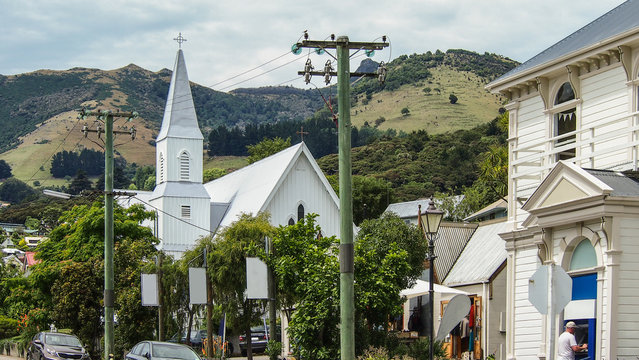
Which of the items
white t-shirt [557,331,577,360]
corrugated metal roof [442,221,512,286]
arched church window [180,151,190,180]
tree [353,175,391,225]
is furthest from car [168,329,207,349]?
tree [353,175,391,225]

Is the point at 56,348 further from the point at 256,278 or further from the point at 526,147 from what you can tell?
the point at 526,147

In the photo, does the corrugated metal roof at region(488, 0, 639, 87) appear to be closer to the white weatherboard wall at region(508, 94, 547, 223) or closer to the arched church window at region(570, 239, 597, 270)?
the white weatherboard wall at region(508, 94, 547, 223)

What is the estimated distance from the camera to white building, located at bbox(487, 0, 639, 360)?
19.3 m

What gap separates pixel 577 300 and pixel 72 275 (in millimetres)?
26358

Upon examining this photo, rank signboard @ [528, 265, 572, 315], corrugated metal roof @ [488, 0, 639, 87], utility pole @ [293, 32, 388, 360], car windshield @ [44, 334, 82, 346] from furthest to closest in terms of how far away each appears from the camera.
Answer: car windshield @ [44, 334, 82, 346]
corrugated metal roof @ [488, 0, 639, 87]
utility pole @ [293, 32, 388, 360]
signboard @ [528, 265, 572, 315]

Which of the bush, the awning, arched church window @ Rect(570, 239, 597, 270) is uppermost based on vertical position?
arched church window @ Rect(570, 239, 597, 270)

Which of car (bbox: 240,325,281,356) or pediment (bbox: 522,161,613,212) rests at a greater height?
pediment (bbox: 522,161,613,212)

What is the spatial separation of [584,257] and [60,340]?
19.0m

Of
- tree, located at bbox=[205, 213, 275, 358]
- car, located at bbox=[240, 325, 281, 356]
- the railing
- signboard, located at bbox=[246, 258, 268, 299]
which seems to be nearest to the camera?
the railing

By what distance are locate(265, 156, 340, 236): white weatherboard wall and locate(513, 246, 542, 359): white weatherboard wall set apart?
31.9 meters

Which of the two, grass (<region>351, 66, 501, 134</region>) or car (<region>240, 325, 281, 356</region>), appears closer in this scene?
car (<region>240, 325, 281, 356</region>)

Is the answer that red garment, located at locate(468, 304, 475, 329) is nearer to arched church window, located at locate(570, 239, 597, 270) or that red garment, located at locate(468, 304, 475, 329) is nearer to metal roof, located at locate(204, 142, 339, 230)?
arched church window, located at locate(570, 239, 597, 270)

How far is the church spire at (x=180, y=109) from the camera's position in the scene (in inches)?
2478

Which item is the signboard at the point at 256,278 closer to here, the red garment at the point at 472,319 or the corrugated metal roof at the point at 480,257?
Answer: the corrugated metal roof at the point at 480,257
